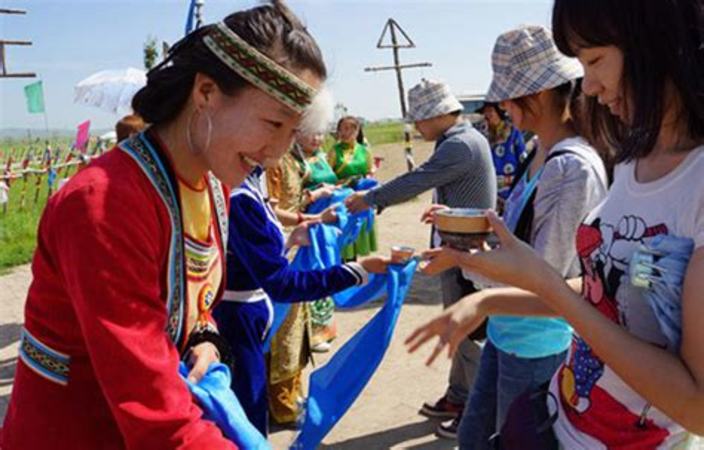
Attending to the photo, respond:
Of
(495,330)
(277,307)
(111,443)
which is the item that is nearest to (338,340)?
(277,307)

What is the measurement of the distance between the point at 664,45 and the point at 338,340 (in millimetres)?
4564

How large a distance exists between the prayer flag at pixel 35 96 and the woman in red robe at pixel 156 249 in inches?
544

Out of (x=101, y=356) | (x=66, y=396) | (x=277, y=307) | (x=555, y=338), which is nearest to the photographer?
(x=101, y=356)

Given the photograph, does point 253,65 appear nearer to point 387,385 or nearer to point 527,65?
point 527,65

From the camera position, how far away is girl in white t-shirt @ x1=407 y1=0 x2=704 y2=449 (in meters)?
1.13

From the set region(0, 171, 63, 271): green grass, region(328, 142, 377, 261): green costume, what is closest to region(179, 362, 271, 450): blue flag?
region(328, 142, 377, 261): green costume

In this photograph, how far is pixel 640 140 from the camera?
1304 millimetres

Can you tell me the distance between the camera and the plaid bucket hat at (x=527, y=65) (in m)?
2.27

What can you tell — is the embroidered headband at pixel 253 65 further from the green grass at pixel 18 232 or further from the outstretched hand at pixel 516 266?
the green grass at pixel 18 232

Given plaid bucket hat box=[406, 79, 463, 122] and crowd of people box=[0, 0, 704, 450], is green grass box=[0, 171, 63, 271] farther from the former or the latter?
crowd of people box=[0, 0, 704, 450]

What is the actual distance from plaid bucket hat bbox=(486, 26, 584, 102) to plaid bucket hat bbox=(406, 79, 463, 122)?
4.81 ft

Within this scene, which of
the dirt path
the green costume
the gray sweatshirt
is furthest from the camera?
the green costume

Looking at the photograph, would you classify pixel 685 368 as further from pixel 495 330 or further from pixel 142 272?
pixel 495 330

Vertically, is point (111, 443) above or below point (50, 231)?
below
